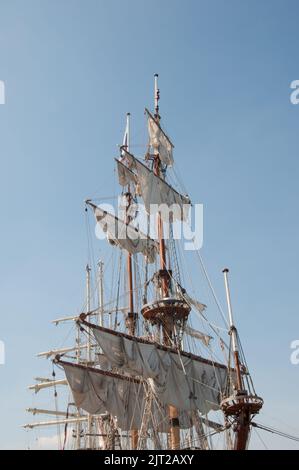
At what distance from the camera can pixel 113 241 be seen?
41438 mm

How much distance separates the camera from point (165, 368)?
33.5m

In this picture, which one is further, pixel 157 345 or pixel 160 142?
pixel 160 142

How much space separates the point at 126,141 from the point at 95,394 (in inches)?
871

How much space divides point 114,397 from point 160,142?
68.2 ft

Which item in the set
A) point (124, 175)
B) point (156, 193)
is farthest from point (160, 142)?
point (156, 193)

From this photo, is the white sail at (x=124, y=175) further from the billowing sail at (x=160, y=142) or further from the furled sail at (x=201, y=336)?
the furled sail at (x=201, y=336)

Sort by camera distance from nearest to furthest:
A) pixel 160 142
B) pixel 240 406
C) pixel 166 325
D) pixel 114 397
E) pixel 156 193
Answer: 1. pixel 240 406
2. pixel 166 325
3. pixel 114 397
4. pixel 156 193
5. pixel 160 142

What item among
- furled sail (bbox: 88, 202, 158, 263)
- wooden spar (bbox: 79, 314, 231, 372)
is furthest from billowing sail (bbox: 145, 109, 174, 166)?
wooden spar (bbox: 79, 314, 231, 372)

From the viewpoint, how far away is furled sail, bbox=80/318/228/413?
32.2m

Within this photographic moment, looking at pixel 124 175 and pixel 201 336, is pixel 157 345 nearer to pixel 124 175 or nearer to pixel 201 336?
pixel 201 336

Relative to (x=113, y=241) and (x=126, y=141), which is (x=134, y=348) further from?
(x=126, y=141)

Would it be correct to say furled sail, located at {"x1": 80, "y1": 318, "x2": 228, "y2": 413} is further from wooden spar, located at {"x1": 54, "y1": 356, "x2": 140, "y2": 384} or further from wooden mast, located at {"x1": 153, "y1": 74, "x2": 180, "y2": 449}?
wooden spar, located at {"x1": 54, "y1": 356, "x2": 140, "y2": 384}

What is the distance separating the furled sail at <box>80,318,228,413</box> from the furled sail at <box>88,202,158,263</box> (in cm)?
1017
